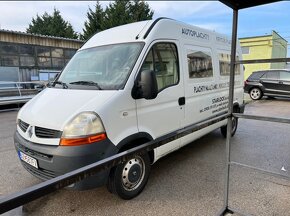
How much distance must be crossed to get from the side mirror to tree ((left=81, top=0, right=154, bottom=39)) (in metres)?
20.6

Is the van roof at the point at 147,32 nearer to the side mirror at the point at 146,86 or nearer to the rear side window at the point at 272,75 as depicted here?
the side mirror at the point at 146,86

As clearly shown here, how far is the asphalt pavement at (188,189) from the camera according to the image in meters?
2.70

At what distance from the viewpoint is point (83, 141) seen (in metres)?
2.38

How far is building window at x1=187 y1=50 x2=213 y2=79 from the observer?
3.85m

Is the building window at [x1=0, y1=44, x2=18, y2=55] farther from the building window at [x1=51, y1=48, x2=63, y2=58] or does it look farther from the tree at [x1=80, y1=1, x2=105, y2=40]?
the tree at [x1=80, y1=1, x2=105, y2=40]

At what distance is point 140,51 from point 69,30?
27.3 m

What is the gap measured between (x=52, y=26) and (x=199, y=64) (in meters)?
28.1

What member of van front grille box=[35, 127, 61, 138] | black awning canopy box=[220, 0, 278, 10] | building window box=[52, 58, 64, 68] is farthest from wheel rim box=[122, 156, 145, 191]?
building window box=[52, 58, 64, 68]

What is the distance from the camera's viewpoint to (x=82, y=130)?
7.83 feet

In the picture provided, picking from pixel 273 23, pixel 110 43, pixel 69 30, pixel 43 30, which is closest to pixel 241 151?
pixel 273 23

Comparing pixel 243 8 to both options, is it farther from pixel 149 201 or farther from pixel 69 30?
pixel 69 30

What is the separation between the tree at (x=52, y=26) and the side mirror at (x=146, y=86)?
1035 inches

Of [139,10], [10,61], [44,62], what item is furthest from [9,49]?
[139,10]

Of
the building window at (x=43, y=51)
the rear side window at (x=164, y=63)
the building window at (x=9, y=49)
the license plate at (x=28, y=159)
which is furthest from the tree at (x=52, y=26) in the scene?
the license plate at (x=28, y=159)
